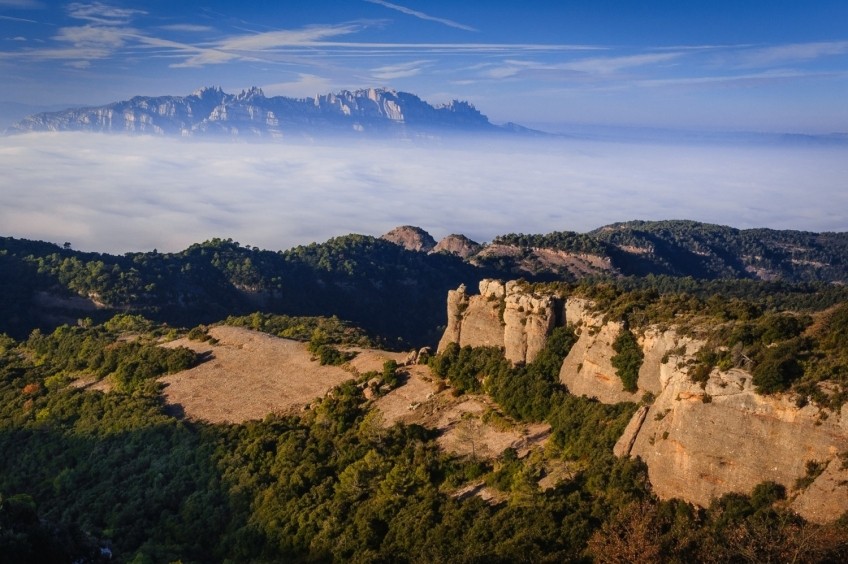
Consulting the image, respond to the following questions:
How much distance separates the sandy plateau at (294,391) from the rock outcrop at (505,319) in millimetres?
2681

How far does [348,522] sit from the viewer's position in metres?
28.1

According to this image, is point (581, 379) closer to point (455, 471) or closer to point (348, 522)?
point (455, 471)

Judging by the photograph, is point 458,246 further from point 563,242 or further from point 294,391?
point 294,391

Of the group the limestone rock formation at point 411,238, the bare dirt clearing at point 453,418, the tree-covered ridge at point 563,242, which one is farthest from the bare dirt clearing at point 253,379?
the limestone rock formation at point 411,238

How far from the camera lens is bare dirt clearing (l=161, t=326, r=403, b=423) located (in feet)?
132

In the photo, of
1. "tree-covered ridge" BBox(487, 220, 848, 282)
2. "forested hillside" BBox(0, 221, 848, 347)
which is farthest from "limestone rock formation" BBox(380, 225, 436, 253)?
"tree-covered ridge" BBox(487, 220, 848, 282)

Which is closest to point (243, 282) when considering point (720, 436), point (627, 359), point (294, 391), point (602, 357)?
point (294, 391)

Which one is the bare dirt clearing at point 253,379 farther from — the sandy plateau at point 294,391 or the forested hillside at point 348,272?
the forested hillside at point 348,272

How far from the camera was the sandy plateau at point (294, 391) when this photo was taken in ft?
104

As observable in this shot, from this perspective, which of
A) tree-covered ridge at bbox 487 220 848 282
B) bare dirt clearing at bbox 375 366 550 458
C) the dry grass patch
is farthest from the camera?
tree-covered ridge at bbox 487 220 848 282

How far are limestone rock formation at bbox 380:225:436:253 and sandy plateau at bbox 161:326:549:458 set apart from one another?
99.8 meters

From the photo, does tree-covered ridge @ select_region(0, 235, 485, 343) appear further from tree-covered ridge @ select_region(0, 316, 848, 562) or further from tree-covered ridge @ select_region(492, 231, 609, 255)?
tree-covered ridge @ select_region(0, 316, 848, 562)

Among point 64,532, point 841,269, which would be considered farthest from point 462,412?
point 841,269

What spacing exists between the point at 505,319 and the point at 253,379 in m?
16.2
